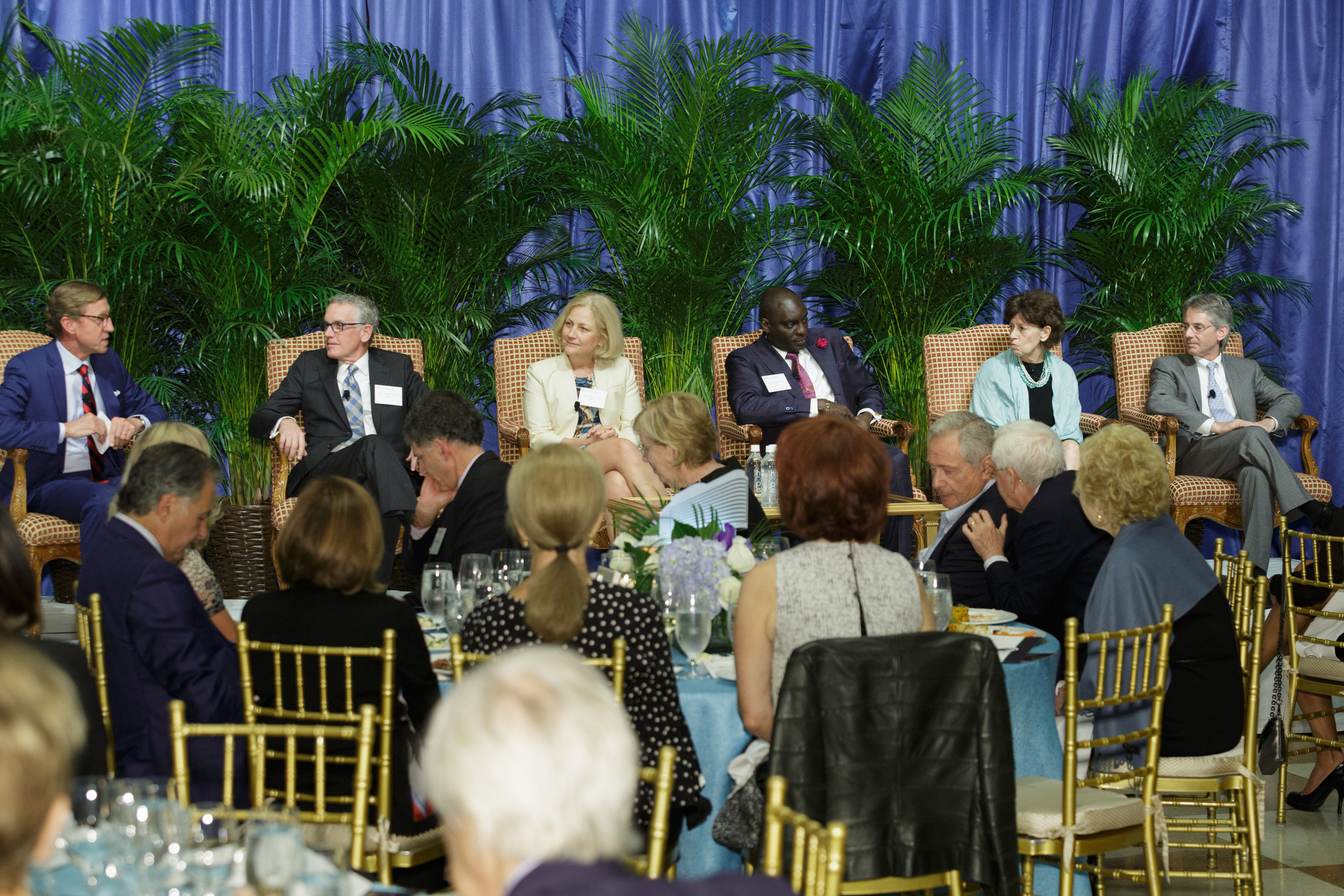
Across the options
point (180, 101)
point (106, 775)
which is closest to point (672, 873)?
point (106, 775)

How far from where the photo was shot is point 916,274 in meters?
6.55

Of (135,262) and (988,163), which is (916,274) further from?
(135,262)

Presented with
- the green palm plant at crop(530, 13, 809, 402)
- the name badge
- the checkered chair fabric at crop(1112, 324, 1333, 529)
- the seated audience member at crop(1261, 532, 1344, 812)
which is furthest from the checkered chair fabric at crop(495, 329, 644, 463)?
the seated audience member at crop(1261, 532, 1344, 812)

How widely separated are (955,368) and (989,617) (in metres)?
3.40

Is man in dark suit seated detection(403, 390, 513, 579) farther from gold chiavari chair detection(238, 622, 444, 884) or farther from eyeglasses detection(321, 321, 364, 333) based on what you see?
eyeglasses detection(321, 321, 364, 333)

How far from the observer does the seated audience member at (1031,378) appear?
608 centimetres

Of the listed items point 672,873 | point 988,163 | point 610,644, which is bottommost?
point 672,873

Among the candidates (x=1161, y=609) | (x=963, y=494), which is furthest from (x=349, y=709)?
(x=963, y=494)

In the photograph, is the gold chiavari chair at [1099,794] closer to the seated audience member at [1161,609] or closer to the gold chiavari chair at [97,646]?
the seated audience member at [1161,609]

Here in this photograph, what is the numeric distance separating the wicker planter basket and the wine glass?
3.31 metres

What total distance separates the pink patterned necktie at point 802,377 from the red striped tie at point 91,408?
3053 millimetres

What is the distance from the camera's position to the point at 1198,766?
116 inches

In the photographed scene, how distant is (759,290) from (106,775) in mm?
5071

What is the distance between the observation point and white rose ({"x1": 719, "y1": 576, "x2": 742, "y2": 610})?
2.77 m
